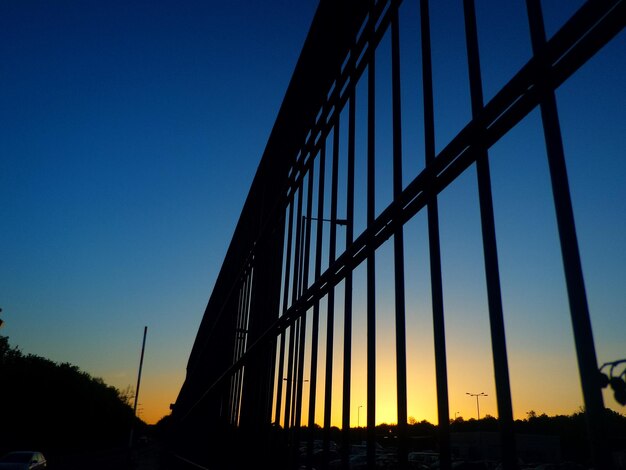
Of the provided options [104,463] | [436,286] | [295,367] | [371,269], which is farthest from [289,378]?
[104,463]

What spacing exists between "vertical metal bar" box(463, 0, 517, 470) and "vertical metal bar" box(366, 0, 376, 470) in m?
0.93

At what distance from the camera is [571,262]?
4.20ft

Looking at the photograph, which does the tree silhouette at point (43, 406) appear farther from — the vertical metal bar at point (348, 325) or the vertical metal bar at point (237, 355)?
the vertical metal bar at point (348, 325)

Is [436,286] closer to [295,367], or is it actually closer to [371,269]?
[371,269]

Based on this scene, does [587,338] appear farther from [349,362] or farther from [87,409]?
[87,409]

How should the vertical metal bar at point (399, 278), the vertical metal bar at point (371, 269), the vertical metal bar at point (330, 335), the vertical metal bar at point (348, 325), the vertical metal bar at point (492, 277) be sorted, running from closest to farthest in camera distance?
the vertical metal bar at point (492, 277)
the vertical metal bar at point (399, 278)
the vertical metal bar at point (371, 269)
the vertical metal bar at point (348, 325)
the vertical metal bar at point (330, 335)

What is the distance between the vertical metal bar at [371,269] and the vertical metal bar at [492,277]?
93 centimetres

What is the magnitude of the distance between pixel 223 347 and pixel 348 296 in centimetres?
704

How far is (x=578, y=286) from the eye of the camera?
4.11 feet

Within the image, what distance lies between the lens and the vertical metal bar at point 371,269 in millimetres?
2344

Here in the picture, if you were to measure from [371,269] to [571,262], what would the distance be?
137 centimetres

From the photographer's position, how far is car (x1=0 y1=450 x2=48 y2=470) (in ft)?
60.6

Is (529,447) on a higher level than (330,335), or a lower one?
lower

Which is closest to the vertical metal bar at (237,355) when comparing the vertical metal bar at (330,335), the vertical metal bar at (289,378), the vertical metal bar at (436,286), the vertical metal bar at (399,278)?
the vertical metal bar at (289,378)
